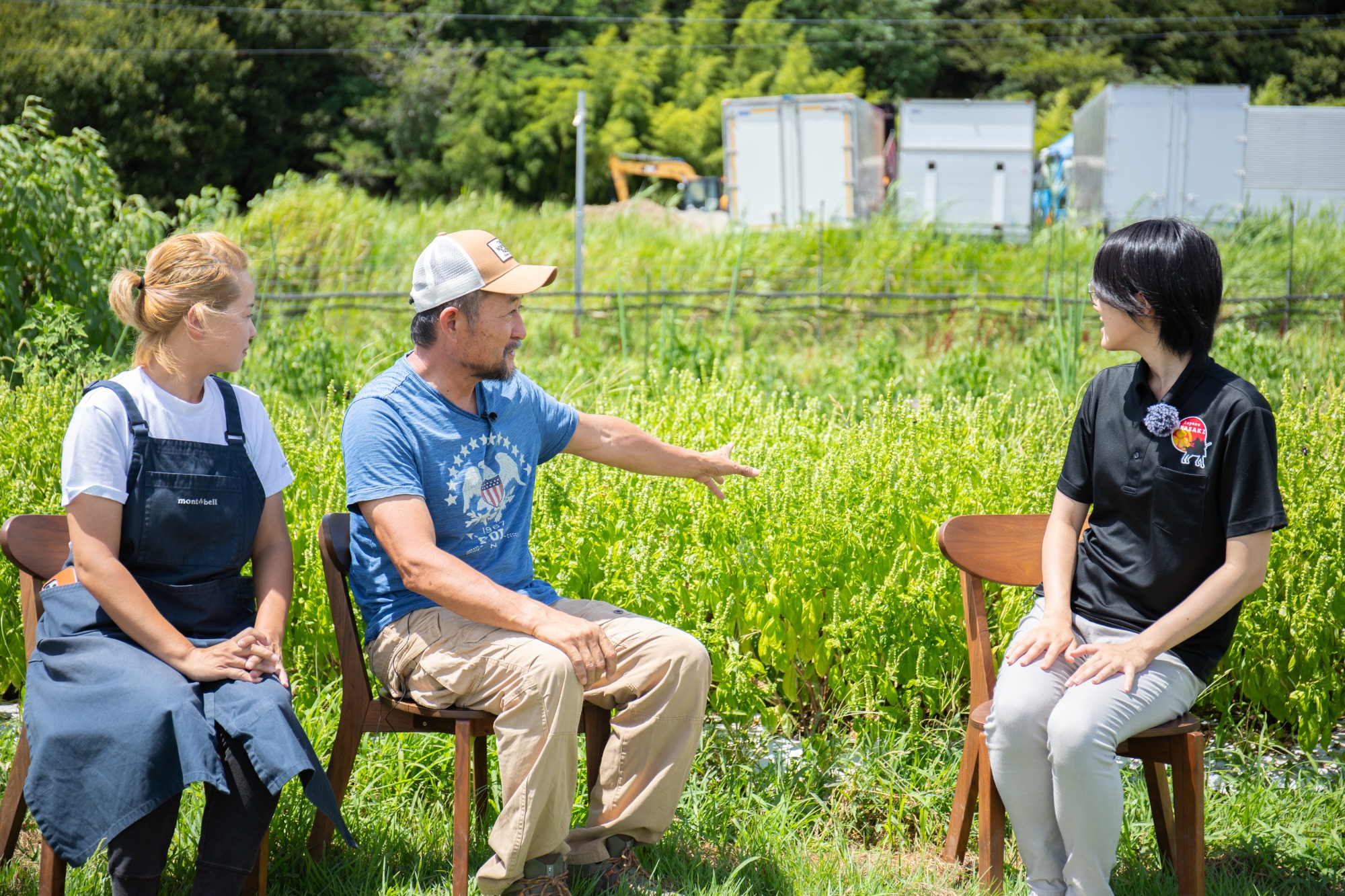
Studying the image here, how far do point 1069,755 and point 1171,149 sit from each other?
1597 cm

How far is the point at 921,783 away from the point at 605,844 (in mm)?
957

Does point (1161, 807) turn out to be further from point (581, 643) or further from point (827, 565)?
point (581, 643)

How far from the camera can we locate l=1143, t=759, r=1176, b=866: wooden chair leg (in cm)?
248

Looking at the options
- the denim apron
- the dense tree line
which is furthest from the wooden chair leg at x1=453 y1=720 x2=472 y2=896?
the dense tree line

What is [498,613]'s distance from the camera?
7.46 feet

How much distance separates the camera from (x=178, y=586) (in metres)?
2.29

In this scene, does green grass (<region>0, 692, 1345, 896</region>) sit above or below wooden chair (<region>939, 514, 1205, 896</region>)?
below

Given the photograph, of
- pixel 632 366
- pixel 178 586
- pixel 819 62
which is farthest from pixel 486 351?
pixel 819 62

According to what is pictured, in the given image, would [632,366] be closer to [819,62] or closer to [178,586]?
[178,586]

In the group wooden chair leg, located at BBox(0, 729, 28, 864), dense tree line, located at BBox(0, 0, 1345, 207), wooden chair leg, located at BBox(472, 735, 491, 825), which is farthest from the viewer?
dense tree line, located at BBox(0, 0, 1345, 207)

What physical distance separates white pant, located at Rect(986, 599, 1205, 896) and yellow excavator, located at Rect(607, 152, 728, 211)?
58.0 feet

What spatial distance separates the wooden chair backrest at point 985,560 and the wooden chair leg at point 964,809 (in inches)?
5.1

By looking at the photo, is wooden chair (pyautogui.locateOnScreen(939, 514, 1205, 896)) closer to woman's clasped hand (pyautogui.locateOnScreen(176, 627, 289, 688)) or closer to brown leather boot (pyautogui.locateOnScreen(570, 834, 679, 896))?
brown leather boot (pyautogui.locateOnScreen(570, 834, 679, 896))

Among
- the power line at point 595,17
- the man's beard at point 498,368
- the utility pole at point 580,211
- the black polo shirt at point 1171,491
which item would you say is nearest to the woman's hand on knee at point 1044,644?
the black polo shirt at point 1171,491
